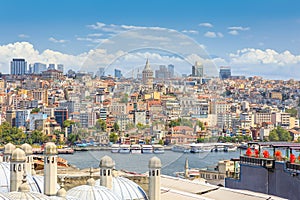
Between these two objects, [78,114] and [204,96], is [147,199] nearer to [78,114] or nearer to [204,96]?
[204,96]

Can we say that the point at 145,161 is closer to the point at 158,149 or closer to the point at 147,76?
the point at 147,76

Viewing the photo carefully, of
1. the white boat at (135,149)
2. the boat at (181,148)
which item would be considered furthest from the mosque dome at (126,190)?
the white boat at (135,149)

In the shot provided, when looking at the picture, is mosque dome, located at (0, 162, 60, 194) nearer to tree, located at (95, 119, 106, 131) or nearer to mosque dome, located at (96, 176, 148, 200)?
mosque dome, located at (96, 176, 148, 200)

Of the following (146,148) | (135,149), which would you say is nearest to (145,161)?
(135,149)

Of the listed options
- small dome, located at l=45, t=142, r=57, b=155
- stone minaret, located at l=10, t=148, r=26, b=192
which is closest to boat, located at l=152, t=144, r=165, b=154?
small dome, located at l=45, t=142, r=57, b=155

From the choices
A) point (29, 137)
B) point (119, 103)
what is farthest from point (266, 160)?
point (29, 137)

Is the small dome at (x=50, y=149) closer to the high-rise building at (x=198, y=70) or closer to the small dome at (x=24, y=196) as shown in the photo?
the small dome at (x=24, y=196)
